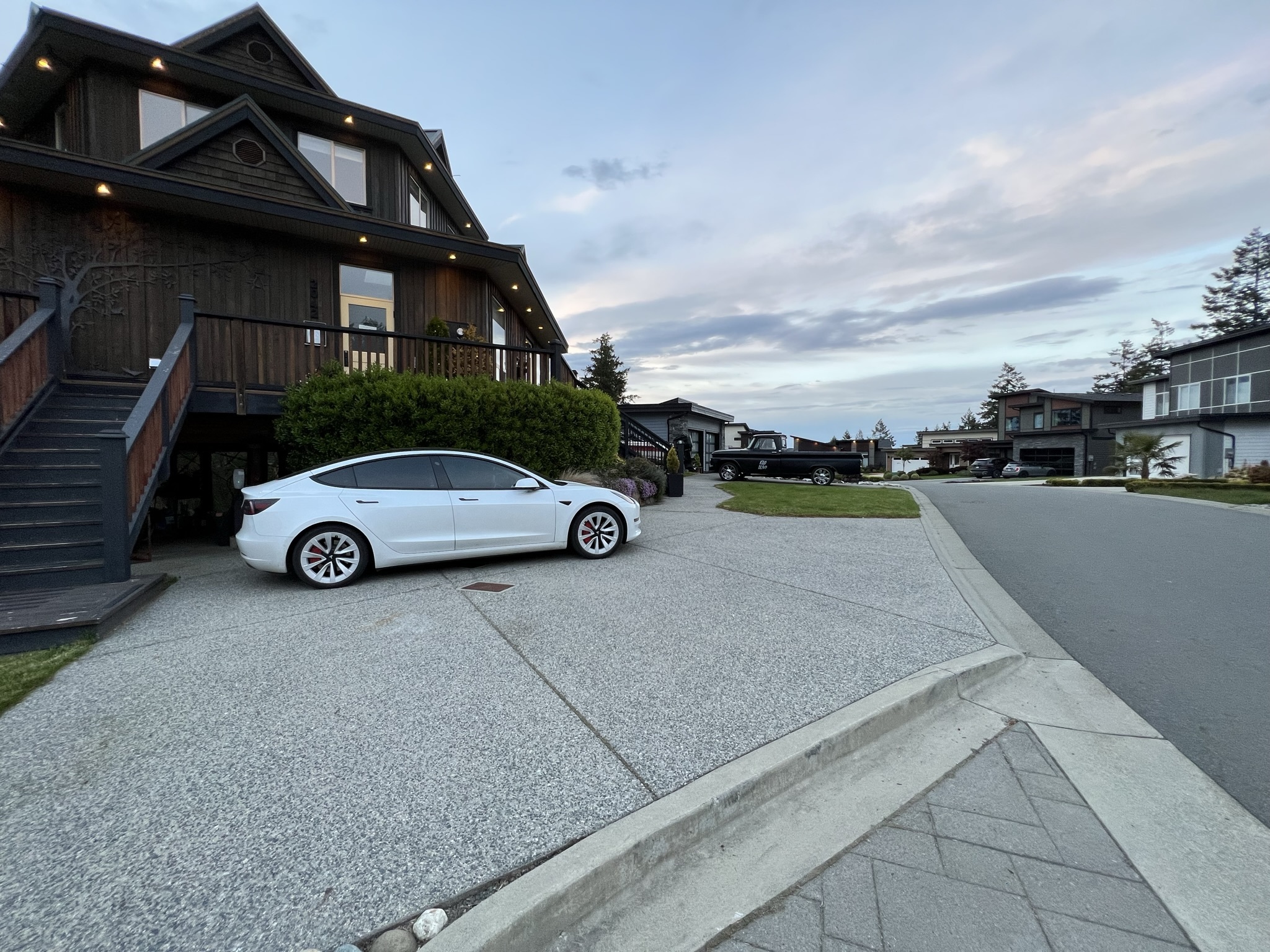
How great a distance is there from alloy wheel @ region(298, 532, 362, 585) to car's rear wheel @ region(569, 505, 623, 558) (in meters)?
2.44

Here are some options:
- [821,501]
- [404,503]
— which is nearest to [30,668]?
[404,503]

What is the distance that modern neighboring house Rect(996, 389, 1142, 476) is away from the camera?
134 ft

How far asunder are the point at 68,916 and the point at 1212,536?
1422cm

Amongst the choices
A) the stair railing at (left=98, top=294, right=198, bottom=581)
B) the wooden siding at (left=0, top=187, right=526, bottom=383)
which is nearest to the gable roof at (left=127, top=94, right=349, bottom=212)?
the wooden siding at (left=0, top=187, right=526, bottom=383)

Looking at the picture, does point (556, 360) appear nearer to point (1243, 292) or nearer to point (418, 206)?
point (418, 206)

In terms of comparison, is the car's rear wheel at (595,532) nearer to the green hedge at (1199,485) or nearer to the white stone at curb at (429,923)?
the white stone at curb at (429,923)

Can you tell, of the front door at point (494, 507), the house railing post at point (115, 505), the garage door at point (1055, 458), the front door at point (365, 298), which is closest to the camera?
the house railing post at point (115, 505)

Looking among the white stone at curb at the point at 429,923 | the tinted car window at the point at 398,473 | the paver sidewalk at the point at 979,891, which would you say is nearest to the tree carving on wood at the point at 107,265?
the tinted car window at the point at 398,473

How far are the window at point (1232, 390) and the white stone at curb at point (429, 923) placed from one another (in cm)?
4233

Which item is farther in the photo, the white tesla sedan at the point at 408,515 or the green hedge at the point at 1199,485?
the green hedge at the point at 1199,485

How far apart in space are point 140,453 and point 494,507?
3.77 m

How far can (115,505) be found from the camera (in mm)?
5289

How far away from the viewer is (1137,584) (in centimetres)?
627

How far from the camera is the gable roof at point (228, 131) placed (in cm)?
1023
